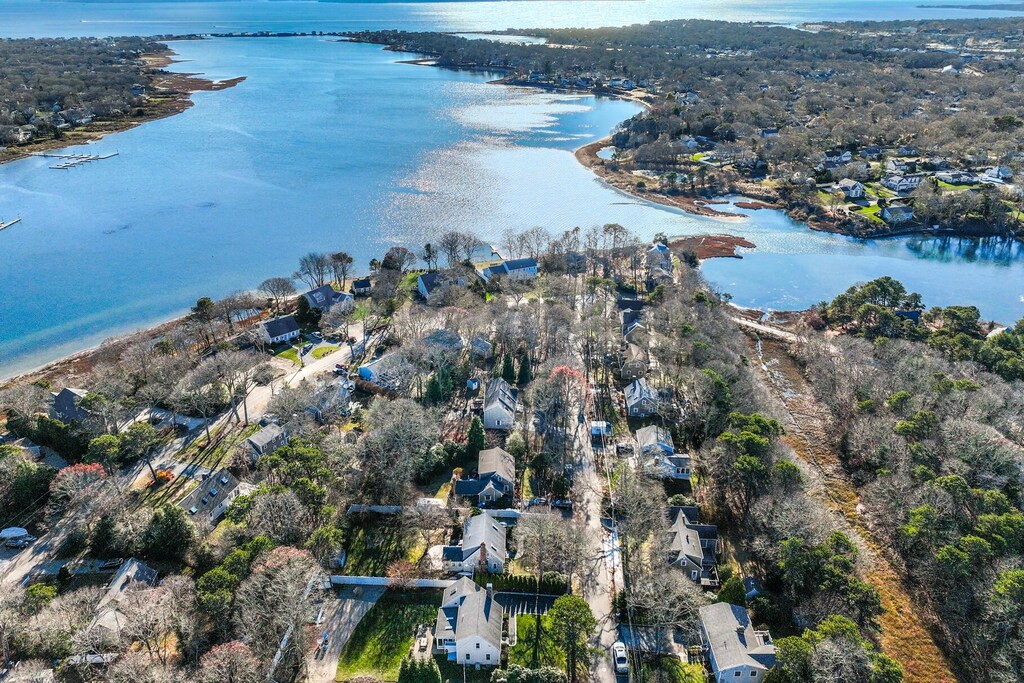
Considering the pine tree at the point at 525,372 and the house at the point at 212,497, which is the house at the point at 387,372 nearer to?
the pine tree at the point at 525,372

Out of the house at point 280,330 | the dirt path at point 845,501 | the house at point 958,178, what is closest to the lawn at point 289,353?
the house at point 280,330

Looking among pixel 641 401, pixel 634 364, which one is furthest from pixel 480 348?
pixel 641 401

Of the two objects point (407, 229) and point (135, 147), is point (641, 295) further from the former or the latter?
point (135, 147)

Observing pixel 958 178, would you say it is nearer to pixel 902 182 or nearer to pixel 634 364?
pixel 902 182

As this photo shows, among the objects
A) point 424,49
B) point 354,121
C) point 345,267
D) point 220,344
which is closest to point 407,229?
point 345,267

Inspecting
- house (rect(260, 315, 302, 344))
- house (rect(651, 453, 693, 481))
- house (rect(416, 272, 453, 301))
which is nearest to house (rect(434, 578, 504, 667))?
house (rect(651, 453, 693, 481))

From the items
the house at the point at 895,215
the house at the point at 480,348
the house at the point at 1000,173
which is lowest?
the house at the point at 480,348
